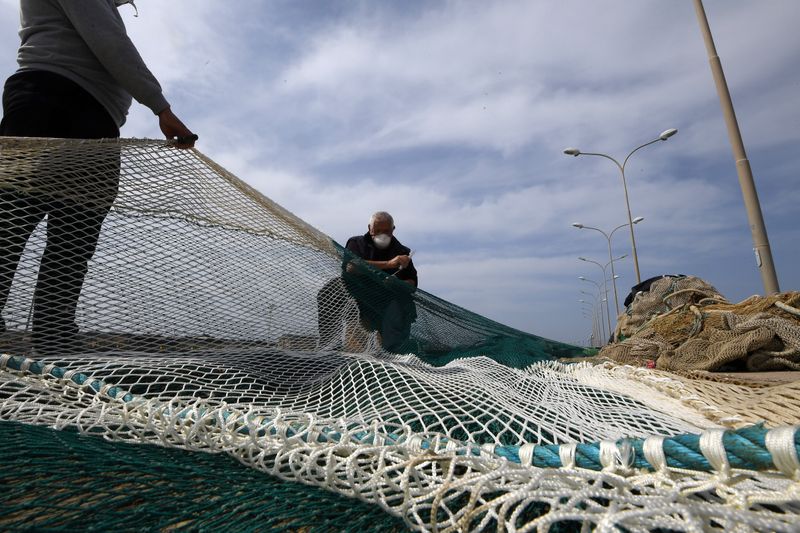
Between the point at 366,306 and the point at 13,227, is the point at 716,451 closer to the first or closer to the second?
the point at 13,227

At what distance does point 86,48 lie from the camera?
2.51 metres

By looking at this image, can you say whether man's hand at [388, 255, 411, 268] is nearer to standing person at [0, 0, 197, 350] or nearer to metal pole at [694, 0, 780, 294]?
standing person at [0, 0, 197, 350]

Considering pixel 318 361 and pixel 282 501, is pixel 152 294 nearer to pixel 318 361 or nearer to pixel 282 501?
pixel 318 361

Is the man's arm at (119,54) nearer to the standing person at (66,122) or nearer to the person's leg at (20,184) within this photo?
the standing person at (66,122)

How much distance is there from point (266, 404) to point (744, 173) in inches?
301

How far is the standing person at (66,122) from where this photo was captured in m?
1.93

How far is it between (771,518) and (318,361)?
1.90 meters

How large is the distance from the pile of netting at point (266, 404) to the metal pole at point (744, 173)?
4829 millimetres

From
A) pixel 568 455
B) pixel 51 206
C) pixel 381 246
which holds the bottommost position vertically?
pixel 568 455

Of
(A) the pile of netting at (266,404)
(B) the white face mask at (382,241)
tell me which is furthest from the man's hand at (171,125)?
(B) the white face mask at (382,241)

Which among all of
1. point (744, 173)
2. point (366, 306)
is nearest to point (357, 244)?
point (366, 306)

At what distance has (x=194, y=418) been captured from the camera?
3.53 feet

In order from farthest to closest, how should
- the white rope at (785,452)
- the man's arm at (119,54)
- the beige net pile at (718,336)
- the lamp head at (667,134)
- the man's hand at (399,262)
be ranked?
1. the lamp head at (667,134)
2. the man's hand at (399,262)
3. the beige net pile at (718,336)
4. the man's arm at (119,54)
5. the white rope at (785,452)

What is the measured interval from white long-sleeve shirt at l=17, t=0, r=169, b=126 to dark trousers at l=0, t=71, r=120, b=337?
12cm
